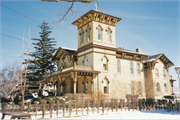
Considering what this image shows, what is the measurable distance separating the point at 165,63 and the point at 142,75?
25.1ft

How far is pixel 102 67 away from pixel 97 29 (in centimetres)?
589

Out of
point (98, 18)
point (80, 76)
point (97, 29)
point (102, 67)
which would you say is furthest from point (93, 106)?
point (98, 18)

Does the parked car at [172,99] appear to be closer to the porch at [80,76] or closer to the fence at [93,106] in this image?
the fence at [93,106]

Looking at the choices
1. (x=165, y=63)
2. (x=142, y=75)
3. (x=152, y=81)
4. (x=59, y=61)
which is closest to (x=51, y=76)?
(x=59, y=61)

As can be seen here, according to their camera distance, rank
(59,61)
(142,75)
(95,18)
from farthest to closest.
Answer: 1. (59,61)
2. (142,75)
3. (95,18)

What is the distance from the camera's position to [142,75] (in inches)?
1216

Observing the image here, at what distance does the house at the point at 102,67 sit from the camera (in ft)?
81.2

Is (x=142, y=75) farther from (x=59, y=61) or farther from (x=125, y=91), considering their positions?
(x=59, y=61)

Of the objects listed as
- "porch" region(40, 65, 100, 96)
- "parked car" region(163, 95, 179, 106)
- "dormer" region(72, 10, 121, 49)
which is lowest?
"parked car" region(163, 95, 179, 106)

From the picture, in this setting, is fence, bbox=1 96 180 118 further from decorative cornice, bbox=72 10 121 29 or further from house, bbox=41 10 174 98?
decorative cornice, bbox=72 10 121 29

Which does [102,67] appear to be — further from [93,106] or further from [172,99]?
[93,106]

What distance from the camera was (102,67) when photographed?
2567 cm

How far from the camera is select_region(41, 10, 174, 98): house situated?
81.2 ft

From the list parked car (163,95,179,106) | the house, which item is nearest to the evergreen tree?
the house
